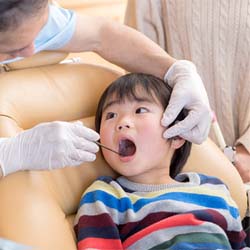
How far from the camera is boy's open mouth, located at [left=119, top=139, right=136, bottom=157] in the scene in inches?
53.2

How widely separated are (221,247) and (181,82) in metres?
0.49

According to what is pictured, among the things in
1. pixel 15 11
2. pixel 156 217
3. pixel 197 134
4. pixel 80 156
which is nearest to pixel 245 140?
pixel 197 134

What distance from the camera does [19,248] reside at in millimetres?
895

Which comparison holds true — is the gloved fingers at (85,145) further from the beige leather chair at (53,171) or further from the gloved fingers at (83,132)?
the beige leather chair at (53,171)

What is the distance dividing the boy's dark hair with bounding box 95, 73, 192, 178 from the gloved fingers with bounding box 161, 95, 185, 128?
42 millimetres

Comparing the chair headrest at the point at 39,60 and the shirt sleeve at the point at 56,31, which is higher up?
the shirt sleeve at the point at 56,31

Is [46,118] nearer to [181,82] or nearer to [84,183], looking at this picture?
[84,183]

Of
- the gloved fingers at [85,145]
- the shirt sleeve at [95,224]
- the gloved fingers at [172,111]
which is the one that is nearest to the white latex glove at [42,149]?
the gloved fingers at [85,145]

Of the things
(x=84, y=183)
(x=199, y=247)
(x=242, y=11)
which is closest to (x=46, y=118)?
(x=84, y=183)

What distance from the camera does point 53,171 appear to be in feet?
4.52

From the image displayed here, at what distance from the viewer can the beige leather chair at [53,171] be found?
1.16 m

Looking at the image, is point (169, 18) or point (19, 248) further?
point (169, 18)

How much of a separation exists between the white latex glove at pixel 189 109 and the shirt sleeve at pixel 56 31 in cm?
36

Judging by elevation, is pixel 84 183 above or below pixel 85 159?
below
